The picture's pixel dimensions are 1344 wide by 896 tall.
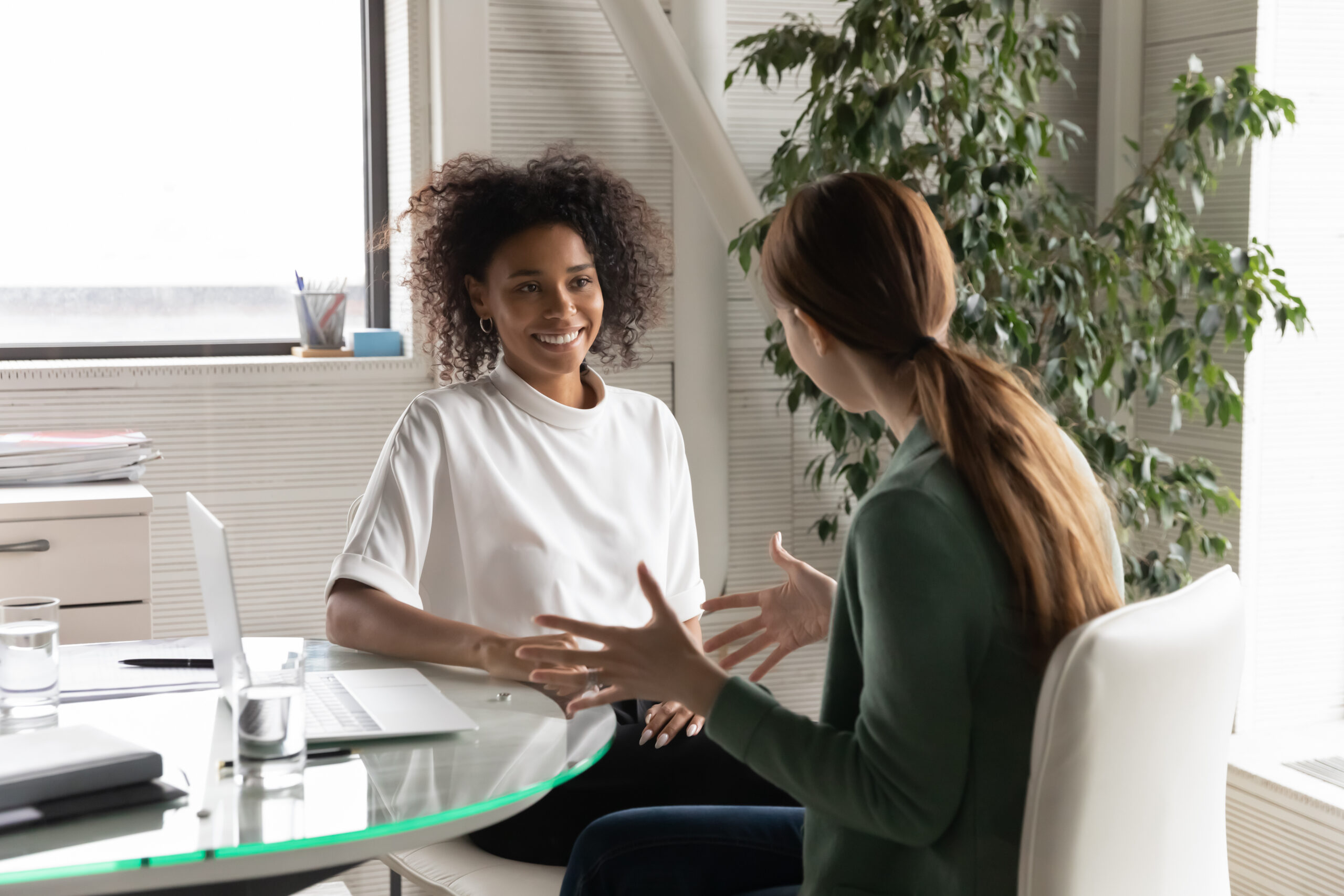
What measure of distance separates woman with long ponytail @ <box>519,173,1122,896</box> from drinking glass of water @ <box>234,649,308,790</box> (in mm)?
265

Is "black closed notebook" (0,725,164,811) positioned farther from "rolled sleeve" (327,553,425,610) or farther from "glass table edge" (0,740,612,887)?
"rolled sleeve" (327,553,425,610)

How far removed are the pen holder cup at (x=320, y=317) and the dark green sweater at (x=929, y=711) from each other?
217 centimetres

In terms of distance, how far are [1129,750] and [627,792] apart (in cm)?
85

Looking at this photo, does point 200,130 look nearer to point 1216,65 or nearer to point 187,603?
point 187,603

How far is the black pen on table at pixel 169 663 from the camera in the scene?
5.60 ft

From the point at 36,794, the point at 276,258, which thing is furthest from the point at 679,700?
the point at 276,258

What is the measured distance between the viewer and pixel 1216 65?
3076 mm

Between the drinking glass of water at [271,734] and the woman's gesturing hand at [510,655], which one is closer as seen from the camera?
the drinking glass of water at [271,734]

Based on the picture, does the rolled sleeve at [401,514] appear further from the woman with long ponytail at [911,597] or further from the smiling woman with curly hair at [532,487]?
the woman with long ponytail at [911,597]

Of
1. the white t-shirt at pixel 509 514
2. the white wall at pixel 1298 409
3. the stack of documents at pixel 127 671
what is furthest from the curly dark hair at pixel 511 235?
the white wall at pixel 1298 409

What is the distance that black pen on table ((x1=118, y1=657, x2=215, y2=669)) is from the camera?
67.2 inches

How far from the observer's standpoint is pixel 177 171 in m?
3.08

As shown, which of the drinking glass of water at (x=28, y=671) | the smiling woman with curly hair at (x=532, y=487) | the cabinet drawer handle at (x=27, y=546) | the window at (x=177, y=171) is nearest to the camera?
the drinking glass of water at (x=28, y=671)

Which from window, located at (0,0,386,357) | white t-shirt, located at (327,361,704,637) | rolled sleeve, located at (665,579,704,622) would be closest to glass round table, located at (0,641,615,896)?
white t-shirt, located at (327,361,704,637)
